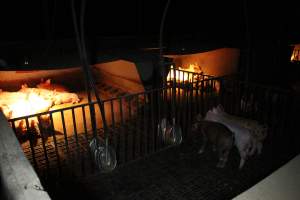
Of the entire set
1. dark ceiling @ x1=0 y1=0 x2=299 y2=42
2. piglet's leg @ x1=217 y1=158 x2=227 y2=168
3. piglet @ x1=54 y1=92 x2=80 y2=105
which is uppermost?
dark ceiling @ x1=0 y1=0 x2=299 y2=42

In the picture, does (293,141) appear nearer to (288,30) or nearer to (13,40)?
(288,30)

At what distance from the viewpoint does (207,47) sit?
16.2 ft

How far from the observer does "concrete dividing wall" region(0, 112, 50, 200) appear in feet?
3.56

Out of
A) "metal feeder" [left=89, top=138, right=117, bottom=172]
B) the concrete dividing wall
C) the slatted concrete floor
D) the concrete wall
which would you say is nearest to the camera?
the concrete dividing wall

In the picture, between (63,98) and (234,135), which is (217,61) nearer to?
(234,135)

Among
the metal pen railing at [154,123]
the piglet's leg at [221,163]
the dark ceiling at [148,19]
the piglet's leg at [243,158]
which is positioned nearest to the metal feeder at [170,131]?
the metal pen railing at [154,123]

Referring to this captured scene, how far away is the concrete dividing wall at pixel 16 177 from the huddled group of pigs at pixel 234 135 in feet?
8.65

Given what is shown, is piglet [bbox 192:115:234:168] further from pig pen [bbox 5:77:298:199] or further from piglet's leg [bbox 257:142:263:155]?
piglet's leg [bbox 257:142:263:155]

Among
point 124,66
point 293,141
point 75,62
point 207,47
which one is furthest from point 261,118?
point 124,66

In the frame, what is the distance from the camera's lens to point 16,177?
1191 mm

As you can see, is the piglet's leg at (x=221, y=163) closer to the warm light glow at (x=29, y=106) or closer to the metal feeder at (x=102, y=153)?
the metal feeder at (x=102, y=153)

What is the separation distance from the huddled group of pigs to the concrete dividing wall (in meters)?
2.64

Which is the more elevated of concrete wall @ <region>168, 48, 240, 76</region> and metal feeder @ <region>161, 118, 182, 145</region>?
concrete wall @ <region>168, 48, 240, 76</region>

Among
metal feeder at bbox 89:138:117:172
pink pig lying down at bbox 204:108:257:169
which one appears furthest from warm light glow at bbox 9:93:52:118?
pink pig lying down at bbox 204:108:257:169
